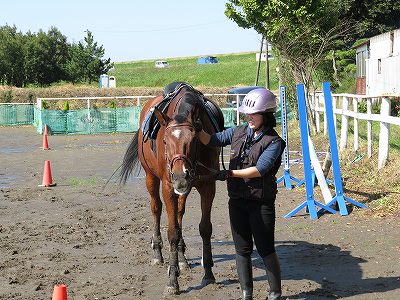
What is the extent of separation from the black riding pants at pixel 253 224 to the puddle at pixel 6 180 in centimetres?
1038

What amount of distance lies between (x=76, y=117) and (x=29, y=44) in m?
43.2

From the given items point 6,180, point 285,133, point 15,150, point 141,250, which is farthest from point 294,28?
point 141,250

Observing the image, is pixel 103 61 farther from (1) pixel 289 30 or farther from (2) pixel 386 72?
(1) pixel 289 30

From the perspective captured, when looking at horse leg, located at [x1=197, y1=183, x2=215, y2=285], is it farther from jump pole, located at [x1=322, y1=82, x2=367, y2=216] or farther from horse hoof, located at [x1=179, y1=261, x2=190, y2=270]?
jump pole, located at [x1=322, y1=82, x2=367, y2=216]

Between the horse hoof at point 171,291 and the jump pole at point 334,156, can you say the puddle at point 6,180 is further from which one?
the horse hoof at point 171,291

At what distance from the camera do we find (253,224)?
18.8 feet

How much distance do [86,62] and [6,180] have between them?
5968cm

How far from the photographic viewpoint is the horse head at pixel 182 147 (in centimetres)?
577

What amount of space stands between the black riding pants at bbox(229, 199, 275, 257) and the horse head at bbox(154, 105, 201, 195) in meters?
0.48

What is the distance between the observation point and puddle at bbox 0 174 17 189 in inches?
608

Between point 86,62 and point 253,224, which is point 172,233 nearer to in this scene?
point 253,224

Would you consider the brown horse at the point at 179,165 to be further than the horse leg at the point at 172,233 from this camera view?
No

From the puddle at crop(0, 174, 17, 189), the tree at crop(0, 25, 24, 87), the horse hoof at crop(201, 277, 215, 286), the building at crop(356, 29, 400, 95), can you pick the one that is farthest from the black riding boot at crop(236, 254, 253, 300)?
the tree at crop(0, 25, 24, 87)

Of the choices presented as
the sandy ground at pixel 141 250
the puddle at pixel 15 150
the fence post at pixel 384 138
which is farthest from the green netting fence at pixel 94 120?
the fence post at pixel 384 138
